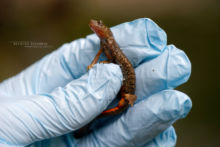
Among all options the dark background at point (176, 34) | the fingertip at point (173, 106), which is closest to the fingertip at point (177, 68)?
the fingertip at point (173, 106)

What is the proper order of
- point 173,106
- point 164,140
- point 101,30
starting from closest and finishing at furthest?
point 173,106 < point 164,140 < point 101,30

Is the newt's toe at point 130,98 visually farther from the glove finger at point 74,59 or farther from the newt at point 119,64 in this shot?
→ the glove finger at point 74,59

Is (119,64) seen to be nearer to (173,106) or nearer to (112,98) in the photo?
(112,98)

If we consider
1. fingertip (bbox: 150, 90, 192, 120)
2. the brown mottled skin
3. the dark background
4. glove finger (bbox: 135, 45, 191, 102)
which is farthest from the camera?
the dark background

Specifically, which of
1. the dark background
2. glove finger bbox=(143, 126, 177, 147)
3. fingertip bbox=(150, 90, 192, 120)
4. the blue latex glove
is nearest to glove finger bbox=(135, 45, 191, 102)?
the blue latex glove

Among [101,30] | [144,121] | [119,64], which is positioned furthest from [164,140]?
[101,30]

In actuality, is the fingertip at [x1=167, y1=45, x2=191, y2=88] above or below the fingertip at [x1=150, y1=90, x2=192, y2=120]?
above

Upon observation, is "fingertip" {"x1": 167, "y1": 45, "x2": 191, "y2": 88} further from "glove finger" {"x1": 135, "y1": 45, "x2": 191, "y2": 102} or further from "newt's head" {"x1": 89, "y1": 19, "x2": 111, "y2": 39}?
"newt's head" {"x1": 89, "y1": 19, "x2": 111, "y2": 39}
